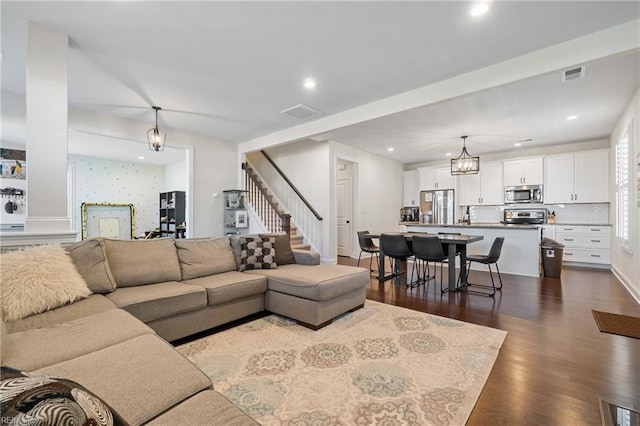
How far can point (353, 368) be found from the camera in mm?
2115

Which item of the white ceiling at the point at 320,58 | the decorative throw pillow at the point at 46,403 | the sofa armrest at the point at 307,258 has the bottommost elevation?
the sofa armrest at the point at 307,258

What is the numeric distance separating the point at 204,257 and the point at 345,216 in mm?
4755

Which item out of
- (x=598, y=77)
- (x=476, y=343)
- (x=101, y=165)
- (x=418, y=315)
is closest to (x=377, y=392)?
(x=476, y=343)

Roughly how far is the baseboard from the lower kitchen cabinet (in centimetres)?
37

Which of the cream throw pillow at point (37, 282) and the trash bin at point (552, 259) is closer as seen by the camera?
the cream throw pillow at point (37, 282)

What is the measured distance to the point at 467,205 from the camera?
7773 mm

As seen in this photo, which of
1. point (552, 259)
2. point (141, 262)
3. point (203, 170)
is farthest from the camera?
point (203, 170)

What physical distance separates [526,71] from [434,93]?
956mm

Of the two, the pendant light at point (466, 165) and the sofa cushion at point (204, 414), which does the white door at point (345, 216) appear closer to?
the pendant light at point (466, 165)

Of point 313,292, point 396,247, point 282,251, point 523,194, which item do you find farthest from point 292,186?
point 523,194

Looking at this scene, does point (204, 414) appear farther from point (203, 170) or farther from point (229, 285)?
point (203, 170)

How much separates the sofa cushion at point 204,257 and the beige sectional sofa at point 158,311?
1 centimetres

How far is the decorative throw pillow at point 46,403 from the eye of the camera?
1.82 feet

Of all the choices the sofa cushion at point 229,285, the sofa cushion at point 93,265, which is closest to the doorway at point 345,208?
the sofa cushion at point 229,285
